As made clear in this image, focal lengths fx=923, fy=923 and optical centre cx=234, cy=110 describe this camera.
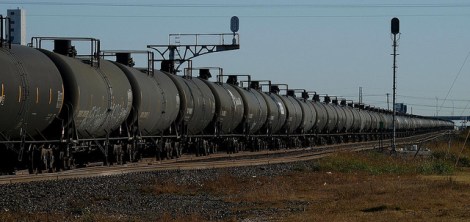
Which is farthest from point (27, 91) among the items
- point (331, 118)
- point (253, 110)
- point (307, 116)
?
point (331, 118)

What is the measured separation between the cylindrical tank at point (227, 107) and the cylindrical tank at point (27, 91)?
1859 cm

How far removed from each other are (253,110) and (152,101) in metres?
17.2

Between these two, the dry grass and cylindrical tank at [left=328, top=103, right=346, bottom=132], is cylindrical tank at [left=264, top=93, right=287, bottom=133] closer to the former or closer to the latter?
cylindrical tank at [left=328, top=103, right=346, bottom=132]

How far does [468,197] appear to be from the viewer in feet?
60.6

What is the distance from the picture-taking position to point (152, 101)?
30.9 m

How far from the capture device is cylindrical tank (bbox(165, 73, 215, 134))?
117 ft

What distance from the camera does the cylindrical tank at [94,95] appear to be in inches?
928

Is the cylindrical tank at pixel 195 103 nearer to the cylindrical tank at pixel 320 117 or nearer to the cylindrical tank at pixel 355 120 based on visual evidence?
the cylindrical tank at pixel 320 117

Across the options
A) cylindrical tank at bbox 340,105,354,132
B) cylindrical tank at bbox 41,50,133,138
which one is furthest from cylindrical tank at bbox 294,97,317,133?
cylindrical tank at bbox 41,50,133,138

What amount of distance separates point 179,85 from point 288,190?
15.3m

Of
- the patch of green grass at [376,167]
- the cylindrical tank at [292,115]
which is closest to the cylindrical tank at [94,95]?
the patch of green grass at [376,167]

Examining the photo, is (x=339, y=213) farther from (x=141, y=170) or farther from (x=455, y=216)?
(x=141, y=170)

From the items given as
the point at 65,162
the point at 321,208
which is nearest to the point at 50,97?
the point at 65,162

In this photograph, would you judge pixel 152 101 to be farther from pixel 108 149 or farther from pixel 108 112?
pixel 108 112
